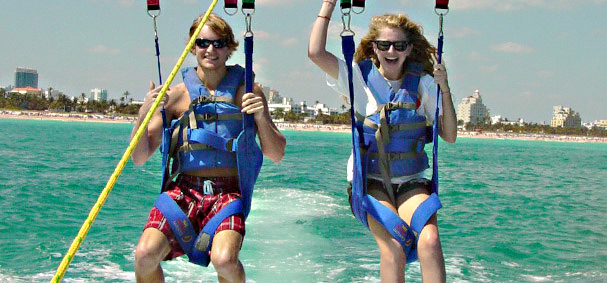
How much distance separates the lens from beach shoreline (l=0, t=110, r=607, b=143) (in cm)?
13450

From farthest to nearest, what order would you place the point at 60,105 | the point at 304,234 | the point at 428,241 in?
1. the point at 60,105
2. the point at 304,234
3. the point at 428,241

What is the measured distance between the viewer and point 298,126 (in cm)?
15862

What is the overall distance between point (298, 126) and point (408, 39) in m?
155

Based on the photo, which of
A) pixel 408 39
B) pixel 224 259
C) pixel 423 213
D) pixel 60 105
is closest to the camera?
pixel 224 259

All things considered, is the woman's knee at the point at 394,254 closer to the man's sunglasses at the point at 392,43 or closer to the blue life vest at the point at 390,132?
the blue life vest at the point at 390,132

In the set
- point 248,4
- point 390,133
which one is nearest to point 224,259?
point 390,133

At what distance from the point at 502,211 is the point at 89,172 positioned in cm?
1434

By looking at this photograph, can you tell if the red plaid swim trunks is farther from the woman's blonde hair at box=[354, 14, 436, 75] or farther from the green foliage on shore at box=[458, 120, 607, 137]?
the green foliage on shore at box=[458, 120, 607, 137]

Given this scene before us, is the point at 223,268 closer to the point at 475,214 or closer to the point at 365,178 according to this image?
the point at 365,178

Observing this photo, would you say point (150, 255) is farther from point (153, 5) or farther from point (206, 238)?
point (153, 5)

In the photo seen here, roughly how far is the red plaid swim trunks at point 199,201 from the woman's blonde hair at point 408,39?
51.3 inches

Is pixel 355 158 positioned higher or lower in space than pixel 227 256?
higher

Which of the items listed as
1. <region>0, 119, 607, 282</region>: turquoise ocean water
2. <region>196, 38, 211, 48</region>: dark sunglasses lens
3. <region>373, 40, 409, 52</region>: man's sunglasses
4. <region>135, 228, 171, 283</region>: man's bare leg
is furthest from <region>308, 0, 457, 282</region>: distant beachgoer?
<region>0, 119, 607, 282</region>: turquoise ocean water

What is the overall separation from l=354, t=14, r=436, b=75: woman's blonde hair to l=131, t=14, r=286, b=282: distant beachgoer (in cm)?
86
